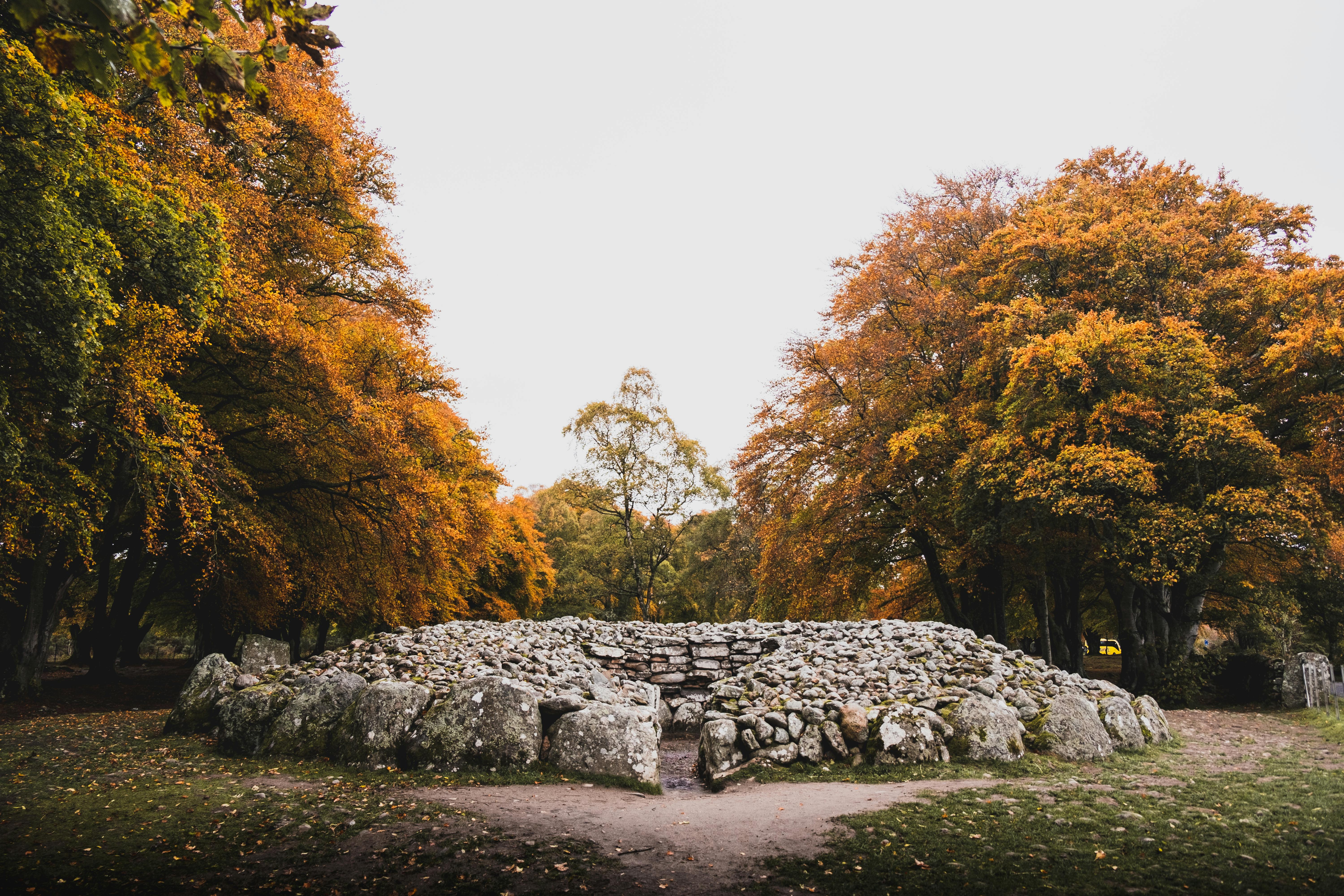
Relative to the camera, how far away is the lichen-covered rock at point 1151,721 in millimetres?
11664

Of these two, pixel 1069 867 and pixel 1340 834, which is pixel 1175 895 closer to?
pixel 1069 867

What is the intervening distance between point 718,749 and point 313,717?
242 inches

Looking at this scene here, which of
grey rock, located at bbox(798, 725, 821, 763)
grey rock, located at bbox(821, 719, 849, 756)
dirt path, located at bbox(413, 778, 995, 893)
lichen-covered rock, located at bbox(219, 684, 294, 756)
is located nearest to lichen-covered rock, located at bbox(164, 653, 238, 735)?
lichen-covered rock, located at bbox(219, 684, 294, 756)

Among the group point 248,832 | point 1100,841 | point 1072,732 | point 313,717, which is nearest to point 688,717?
point 1072,732

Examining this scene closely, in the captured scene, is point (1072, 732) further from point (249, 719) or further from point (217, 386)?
point (217, 386)

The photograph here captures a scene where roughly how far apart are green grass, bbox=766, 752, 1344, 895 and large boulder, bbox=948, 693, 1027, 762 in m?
1.40

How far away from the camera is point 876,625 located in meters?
16.0

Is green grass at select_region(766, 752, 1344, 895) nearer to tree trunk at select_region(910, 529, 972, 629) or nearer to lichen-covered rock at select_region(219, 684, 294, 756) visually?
lichen-covered rock at select_region(219, 684, 294, 756)

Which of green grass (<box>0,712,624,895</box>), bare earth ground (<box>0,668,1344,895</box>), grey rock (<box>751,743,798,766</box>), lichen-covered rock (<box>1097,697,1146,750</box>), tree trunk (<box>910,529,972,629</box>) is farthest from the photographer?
tree trunk (<box>910,529,972,629</box>)

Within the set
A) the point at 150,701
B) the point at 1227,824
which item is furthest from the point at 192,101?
the point at 150,701

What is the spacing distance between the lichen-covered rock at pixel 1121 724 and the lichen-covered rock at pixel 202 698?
14638 mm

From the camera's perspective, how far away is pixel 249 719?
377 inches

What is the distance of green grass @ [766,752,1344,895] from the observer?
4.89 metres

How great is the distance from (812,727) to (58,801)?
934 cm
